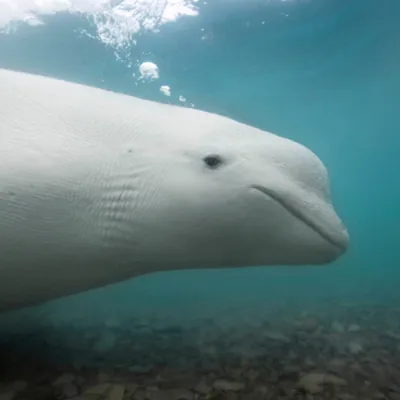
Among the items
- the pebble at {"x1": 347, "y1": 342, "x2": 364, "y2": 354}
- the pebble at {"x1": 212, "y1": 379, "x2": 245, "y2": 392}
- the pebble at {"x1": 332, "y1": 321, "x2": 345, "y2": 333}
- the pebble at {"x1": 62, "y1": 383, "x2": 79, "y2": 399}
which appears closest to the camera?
the pebble at {"x1": 62, "y1": 383, "x2": 79, "y2": 399}

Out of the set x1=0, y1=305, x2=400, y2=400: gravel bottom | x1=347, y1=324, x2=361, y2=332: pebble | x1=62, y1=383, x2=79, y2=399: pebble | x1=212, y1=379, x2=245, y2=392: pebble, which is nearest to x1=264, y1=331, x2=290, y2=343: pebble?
x1=0, y1=305, x2=400, y2=400: gravel bottom

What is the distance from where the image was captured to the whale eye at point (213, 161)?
3.18 m

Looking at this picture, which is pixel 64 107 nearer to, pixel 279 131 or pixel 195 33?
pixel 195 33

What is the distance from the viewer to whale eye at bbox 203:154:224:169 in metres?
3.18

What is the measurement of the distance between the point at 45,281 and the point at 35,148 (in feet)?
3.06

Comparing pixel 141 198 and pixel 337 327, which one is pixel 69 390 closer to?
pixel 141 198

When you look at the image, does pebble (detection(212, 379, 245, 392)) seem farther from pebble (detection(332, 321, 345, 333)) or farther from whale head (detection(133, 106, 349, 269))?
pebble (detection(332, 321, 345, 333))

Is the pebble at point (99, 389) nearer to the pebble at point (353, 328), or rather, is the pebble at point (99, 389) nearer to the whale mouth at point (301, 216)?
the whale mouth at point (301, 216)

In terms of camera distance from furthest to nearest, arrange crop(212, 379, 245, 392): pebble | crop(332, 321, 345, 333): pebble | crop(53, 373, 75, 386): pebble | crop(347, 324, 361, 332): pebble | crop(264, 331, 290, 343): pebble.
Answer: crop(347, 324, 361, 332): pebble < crop(332, 321, 345, 333): pebble < crop(264, 331, 290, 343): pebble < crop(53, 373, 75, 386): pebble < crop(212, 379, 245, 392): pebble

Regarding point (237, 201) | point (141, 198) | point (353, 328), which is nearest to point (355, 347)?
point (353, 328)

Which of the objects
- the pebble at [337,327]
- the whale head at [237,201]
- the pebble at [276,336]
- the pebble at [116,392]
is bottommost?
the pebble at [116,392]

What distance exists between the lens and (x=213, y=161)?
10.5 ft

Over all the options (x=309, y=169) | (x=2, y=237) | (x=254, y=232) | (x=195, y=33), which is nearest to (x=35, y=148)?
(x=2, y=237)

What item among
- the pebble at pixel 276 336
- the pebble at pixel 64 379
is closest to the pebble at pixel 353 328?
the pebble at pixel 276 336
